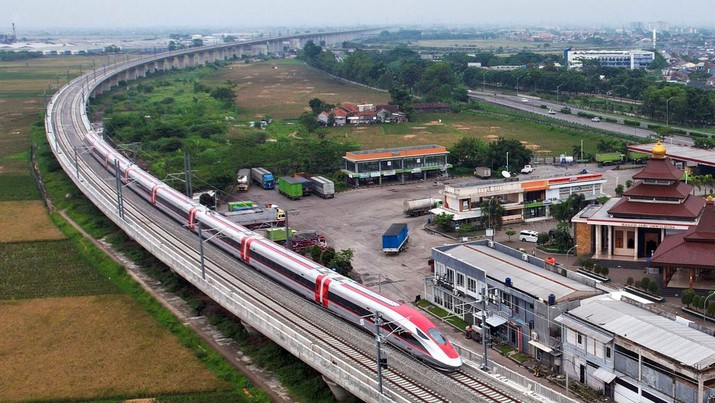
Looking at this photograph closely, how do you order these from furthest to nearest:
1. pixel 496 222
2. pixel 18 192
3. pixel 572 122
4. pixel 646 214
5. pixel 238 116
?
pixel 238 116 → pixel 572 122 → pixel 18 192 → pixel 496 222 → pixel 646 214

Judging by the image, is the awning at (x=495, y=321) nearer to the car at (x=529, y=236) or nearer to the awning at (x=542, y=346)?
the awning at (x=542, y=346)

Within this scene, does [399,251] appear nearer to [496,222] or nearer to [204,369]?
[496,222]

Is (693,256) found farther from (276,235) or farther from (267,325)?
(276,235)

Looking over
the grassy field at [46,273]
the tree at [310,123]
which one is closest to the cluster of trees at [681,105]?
the tree at [310,123]

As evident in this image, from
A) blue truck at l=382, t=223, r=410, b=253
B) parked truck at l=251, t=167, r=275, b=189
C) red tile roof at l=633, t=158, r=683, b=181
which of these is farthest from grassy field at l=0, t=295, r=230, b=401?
red tile roof at l=633, t=158, r=683, b=181

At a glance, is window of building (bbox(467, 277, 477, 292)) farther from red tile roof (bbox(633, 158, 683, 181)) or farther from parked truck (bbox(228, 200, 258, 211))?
parked truck (bbox(228, 200, 258, 211))

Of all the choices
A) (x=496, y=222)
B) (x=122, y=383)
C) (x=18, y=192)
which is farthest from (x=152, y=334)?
(x=18, y=192)

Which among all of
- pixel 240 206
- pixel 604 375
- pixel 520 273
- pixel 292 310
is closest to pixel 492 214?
pixel 520 273
